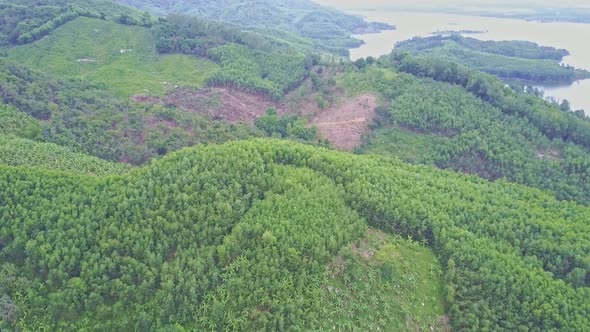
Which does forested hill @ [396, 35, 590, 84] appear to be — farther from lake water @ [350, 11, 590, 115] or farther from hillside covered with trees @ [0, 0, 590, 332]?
hillside covered with trees @ [0, 0, 590, 332]

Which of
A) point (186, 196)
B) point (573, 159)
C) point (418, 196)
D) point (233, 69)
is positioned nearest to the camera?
point (186, 196)

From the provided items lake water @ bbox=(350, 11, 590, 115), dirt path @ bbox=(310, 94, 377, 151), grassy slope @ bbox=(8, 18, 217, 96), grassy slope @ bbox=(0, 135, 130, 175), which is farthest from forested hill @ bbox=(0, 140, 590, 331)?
lake water @ bbox=(350, 11, 590, 115)

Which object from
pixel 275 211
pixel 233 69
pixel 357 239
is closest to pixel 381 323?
pixel 357 239

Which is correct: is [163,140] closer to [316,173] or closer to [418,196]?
[316,173]

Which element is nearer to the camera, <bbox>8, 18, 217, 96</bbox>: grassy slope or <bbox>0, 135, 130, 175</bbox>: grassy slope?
<bbox>0, 135, 130, 175</bbox>: grassy slope

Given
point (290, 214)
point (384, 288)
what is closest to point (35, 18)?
point (290, 214)

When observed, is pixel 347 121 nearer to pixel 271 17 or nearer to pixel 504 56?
pixel 504 56
